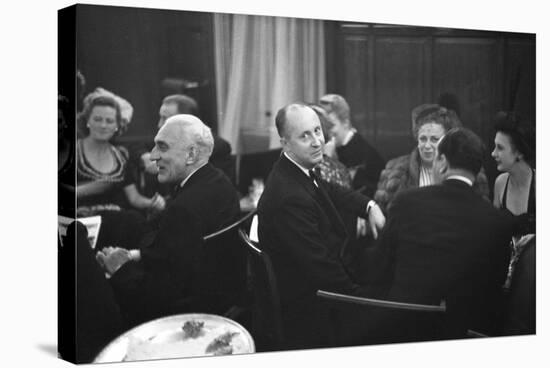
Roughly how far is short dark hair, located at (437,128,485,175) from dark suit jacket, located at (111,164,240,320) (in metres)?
1.97

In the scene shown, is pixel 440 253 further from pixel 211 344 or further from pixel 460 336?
pixel 211 344

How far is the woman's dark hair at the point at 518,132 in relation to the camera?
385 inches

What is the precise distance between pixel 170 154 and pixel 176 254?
723mm

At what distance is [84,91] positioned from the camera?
822cm

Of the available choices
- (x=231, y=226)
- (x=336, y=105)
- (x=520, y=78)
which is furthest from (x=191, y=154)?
(x=520, y=78)

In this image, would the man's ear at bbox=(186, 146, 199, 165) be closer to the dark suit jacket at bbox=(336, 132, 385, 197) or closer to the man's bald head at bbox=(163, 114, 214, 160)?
the man's bald head at bbox=(163, 114, 214, 160)

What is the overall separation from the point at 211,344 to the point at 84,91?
6.79 ft

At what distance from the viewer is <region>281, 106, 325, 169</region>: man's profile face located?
8953 millimetres

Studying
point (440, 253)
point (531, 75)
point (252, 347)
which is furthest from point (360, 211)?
point (531, 75)

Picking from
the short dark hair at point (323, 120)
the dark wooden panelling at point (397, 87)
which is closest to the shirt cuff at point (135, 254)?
the short dark hair at point (323, 120)

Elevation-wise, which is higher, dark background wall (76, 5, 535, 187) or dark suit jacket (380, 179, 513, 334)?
dark background wall (76, 5, 535, 187)

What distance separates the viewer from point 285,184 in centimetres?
893

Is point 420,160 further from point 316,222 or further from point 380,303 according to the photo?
point 380,303

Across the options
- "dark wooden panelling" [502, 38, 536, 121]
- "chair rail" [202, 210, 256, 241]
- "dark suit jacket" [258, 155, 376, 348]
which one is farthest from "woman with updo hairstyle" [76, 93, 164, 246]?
"dark wooden panelling" [502, 38, 536, 121]
